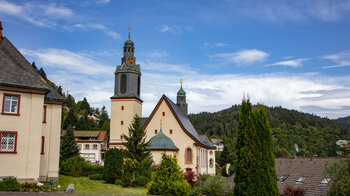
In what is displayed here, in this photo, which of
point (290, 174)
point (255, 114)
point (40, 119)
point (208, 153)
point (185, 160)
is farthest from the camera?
point (208, 153)

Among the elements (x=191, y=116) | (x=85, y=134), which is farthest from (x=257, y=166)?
(x=191, y=116)

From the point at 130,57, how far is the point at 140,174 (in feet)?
73.3

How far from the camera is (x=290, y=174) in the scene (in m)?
24.5

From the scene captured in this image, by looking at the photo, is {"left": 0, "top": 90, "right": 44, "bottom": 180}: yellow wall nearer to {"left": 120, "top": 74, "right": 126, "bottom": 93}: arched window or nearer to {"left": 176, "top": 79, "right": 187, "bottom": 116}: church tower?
{"left": 120, "top": 74, "right": 126, "bottom": 93}: arched window

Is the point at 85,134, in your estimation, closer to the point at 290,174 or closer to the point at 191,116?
the point at 290,174

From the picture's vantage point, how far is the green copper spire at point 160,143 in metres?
40.6

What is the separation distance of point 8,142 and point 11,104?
235 cm

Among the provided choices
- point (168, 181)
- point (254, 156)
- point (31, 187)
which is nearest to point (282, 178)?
point (254, 156)

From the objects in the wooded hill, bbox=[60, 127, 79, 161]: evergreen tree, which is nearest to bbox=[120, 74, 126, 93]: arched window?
bbox=[60, 127, 79, 161]: evergreen tree

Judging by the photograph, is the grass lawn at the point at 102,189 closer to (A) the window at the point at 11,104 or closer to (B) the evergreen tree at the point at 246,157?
(A) the window at the point at 11,104

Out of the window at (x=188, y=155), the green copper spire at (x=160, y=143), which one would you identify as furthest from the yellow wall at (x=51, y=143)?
the window at (x=188, y=155)

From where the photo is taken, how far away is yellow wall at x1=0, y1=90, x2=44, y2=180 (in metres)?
19.6

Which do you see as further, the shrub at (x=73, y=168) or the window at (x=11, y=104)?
the shrub at (x=73, y=168)

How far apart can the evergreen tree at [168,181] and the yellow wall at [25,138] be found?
809 cm
